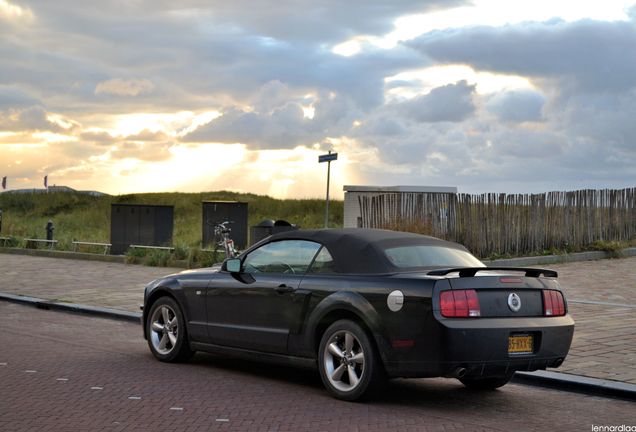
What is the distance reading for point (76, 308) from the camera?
1568 cm

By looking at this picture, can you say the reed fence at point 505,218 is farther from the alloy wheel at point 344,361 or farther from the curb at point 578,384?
the alloy wheel at point 344,361

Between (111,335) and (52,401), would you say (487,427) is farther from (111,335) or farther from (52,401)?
(111,335)

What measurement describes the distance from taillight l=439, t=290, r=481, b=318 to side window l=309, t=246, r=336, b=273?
1311 mm

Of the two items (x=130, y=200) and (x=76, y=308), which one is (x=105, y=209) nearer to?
(x=130, y=200)

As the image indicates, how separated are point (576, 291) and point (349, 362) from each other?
35.5 feet

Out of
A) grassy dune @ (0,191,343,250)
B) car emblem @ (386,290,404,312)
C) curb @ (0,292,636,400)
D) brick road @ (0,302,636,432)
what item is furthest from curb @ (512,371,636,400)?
grassy dune @ (0,191,343,250)

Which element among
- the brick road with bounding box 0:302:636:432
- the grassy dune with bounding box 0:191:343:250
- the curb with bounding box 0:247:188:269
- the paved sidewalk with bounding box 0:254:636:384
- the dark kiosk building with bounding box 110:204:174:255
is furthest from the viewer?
the grassy dune with bounding box 0:191:343:250

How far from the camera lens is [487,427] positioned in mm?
7207

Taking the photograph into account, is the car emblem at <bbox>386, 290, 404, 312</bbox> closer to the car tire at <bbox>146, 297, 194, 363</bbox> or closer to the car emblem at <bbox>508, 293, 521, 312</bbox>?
the car emblem at <bbox>508, 293, 521, 312</bbox>

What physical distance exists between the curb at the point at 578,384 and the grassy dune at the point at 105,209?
1096 inches

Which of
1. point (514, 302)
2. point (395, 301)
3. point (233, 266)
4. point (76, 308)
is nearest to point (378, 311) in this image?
point (395, 301)

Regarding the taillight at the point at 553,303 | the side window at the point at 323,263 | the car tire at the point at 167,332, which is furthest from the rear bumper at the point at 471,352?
the car tire at the point at 167,332

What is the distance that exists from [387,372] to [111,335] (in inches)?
235

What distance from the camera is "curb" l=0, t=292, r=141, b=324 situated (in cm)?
1449
